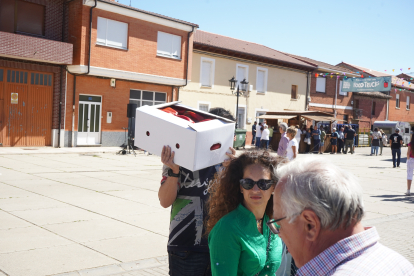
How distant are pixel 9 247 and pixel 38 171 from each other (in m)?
7.44

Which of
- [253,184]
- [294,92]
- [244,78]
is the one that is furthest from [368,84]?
[253,184]

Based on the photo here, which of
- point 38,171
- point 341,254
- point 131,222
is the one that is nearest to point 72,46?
point 38,171

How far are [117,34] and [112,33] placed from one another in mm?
290

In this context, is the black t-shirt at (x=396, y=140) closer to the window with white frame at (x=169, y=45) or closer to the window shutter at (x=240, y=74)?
the window with white frame at (x=169, y=45)

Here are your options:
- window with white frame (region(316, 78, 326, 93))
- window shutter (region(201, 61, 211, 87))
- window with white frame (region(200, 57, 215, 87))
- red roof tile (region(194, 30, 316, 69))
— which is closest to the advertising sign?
red roof tile (region(194, 30, 316, 69))

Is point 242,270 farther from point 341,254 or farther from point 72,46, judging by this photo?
point 72,46

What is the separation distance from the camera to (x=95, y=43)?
69.5 ft

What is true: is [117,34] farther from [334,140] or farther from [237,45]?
[334,140]

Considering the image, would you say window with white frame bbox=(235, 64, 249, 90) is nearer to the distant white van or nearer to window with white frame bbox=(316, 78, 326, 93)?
window with white frame bbox=(316, 78, 326, 93)

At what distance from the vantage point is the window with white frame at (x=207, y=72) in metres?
27.8

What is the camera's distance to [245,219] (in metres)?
2.43

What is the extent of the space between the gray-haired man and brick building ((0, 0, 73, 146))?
19307 mm

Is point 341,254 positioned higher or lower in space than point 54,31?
lower

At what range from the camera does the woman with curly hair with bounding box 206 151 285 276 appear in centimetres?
229
